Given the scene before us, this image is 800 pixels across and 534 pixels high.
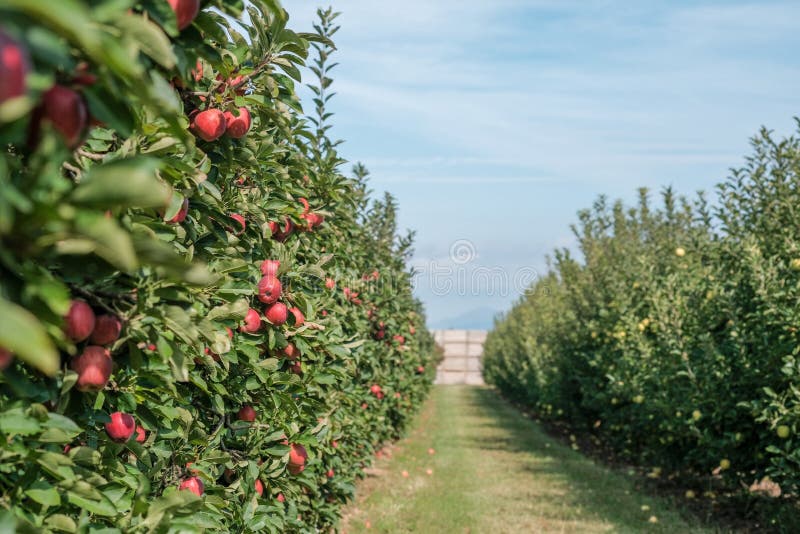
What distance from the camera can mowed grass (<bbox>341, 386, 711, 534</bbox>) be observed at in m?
6.92

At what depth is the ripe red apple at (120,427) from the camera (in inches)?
70.4

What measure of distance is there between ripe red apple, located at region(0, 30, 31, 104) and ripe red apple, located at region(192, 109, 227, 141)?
48.8 inches

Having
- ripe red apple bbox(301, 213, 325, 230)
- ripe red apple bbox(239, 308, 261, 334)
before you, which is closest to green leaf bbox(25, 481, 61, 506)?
ripe red apple bbox(239, 308, 261, 334)

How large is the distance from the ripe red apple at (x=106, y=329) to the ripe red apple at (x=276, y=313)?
163 centimetres

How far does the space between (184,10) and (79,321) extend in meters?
0.64

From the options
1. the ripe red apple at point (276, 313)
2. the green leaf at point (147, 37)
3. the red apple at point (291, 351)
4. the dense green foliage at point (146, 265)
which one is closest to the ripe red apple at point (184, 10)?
the dense green foliage at point (146, 265)

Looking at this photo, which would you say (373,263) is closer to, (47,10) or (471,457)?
(471,457)

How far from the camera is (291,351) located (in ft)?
11.0

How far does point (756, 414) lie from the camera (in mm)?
6152

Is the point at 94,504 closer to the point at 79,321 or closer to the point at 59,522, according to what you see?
the point at 59,522

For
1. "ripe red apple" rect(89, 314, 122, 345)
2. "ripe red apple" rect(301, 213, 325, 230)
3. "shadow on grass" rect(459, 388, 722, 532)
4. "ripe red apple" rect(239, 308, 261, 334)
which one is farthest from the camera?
"shadow on grass" rect(459, 388, 722, 532)

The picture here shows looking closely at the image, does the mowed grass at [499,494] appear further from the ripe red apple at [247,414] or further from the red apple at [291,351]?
the ripe red apple at [247,414]

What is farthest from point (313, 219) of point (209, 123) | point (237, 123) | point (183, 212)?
point (183, 212)

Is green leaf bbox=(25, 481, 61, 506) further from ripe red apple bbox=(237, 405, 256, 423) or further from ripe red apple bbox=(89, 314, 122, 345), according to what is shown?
ripe red apple bbox=(237, 405, 256, 423)
